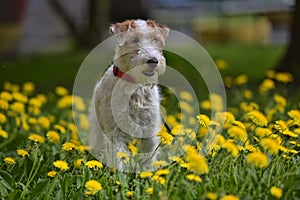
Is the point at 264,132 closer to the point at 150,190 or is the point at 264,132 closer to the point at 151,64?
the point at 151,64

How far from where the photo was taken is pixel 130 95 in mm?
4750

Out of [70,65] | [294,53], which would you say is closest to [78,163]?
[294,53]

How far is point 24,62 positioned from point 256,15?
427 inches

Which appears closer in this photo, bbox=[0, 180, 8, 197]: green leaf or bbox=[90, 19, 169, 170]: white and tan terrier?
bbox=[0, 180, 8, 197]: green leaf

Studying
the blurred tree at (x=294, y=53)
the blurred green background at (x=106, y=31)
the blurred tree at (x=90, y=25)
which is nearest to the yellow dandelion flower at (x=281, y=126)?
the blurred tree at (x=294, y=53)

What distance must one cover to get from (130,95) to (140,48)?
17.4 inches

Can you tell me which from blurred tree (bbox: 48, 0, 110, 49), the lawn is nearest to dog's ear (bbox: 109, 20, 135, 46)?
the lawn

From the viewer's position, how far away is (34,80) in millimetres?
10609

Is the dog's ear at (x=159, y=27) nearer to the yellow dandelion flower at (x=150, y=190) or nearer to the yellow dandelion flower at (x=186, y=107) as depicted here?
the yellow dandelion flower at (x=186, y=107)

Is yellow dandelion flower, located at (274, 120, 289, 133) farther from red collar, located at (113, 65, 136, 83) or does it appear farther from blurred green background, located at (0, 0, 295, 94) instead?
blurred green background, located at (0, 0, 295, 94)

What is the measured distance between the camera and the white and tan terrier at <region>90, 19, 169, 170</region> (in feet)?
14.8

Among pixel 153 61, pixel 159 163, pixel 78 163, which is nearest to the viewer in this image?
pixel 159 163

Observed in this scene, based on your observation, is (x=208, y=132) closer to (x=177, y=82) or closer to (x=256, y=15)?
(x=177, y=82)

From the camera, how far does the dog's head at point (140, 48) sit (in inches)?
174
